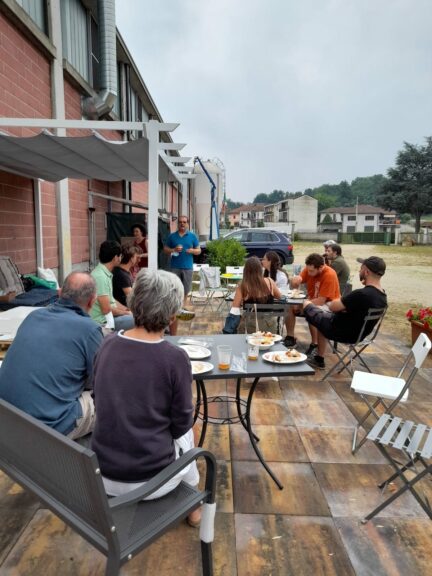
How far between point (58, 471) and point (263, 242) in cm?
1427

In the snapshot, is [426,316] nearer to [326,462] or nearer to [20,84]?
[326,462]

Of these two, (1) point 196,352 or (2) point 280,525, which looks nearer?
(2) point 280,525

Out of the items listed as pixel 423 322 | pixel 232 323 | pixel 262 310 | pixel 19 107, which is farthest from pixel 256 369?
pixel 19 107

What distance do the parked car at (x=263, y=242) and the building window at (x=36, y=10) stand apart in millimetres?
9230

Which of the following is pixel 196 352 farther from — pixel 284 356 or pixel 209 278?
pixel 209 278

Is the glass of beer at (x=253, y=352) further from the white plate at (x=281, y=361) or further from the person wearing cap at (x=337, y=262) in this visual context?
the person wearing cap at (x=337, y=262)

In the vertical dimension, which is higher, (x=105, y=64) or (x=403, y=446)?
(x=105, y=64)

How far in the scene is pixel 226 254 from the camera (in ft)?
34.6

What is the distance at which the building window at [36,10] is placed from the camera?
580 centimetres

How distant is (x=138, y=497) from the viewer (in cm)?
131

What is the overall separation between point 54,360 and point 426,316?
15.0ft

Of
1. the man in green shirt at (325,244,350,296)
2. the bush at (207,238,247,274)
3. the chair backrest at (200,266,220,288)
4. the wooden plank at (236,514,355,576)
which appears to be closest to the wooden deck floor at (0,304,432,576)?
the wooden plank at (236,514,355,576)

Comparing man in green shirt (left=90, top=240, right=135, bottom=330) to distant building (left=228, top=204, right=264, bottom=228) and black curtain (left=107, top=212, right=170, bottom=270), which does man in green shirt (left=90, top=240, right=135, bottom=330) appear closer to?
black curtain (left=107, top=212, right=170, bottom=270)

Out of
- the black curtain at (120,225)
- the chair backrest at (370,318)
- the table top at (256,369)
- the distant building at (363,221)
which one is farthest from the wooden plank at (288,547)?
the distant building at (363,221)
